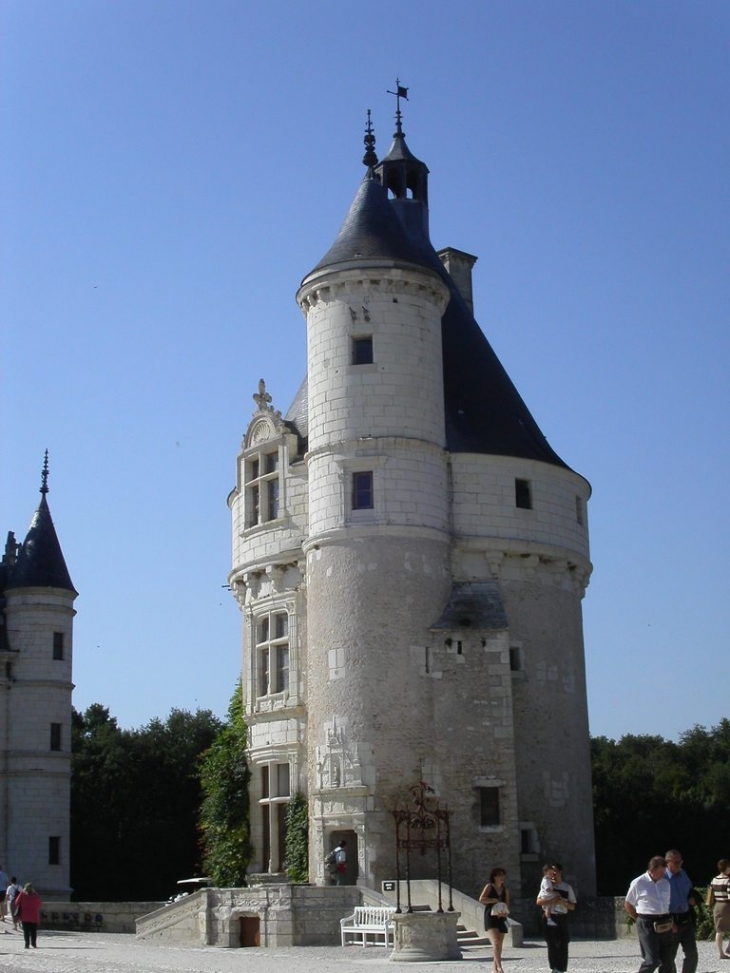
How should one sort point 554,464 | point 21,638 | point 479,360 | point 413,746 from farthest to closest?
point 21,638, point 479,360, point 554,464, point 413,746

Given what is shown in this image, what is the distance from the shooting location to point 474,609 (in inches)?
1284

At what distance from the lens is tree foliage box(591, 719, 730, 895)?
4706 centimetres

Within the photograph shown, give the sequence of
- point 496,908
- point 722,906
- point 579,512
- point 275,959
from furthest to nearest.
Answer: point 579,512 → point 275,959 → point 722,906 → point 496,908

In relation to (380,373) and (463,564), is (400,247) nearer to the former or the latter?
(380,373)

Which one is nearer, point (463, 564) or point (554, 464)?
point (463, 564)

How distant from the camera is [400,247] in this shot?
3397cm

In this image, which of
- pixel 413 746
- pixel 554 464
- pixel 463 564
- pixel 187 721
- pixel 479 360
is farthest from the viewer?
pixel 187 721

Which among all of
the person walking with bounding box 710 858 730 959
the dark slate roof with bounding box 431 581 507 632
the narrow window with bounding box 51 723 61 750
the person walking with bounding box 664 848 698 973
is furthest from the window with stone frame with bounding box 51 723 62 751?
the person walking with bounding box 664 848 698 973

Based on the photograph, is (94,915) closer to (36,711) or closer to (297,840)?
(297,840)

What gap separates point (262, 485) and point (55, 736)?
1673 cm

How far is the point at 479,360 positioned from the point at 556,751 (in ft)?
35.4

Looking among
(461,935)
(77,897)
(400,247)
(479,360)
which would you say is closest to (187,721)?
(77,897)

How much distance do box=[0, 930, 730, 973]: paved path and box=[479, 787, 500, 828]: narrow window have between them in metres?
4.72

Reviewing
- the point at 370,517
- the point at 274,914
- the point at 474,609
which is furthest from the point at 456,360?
the point at 274,914
